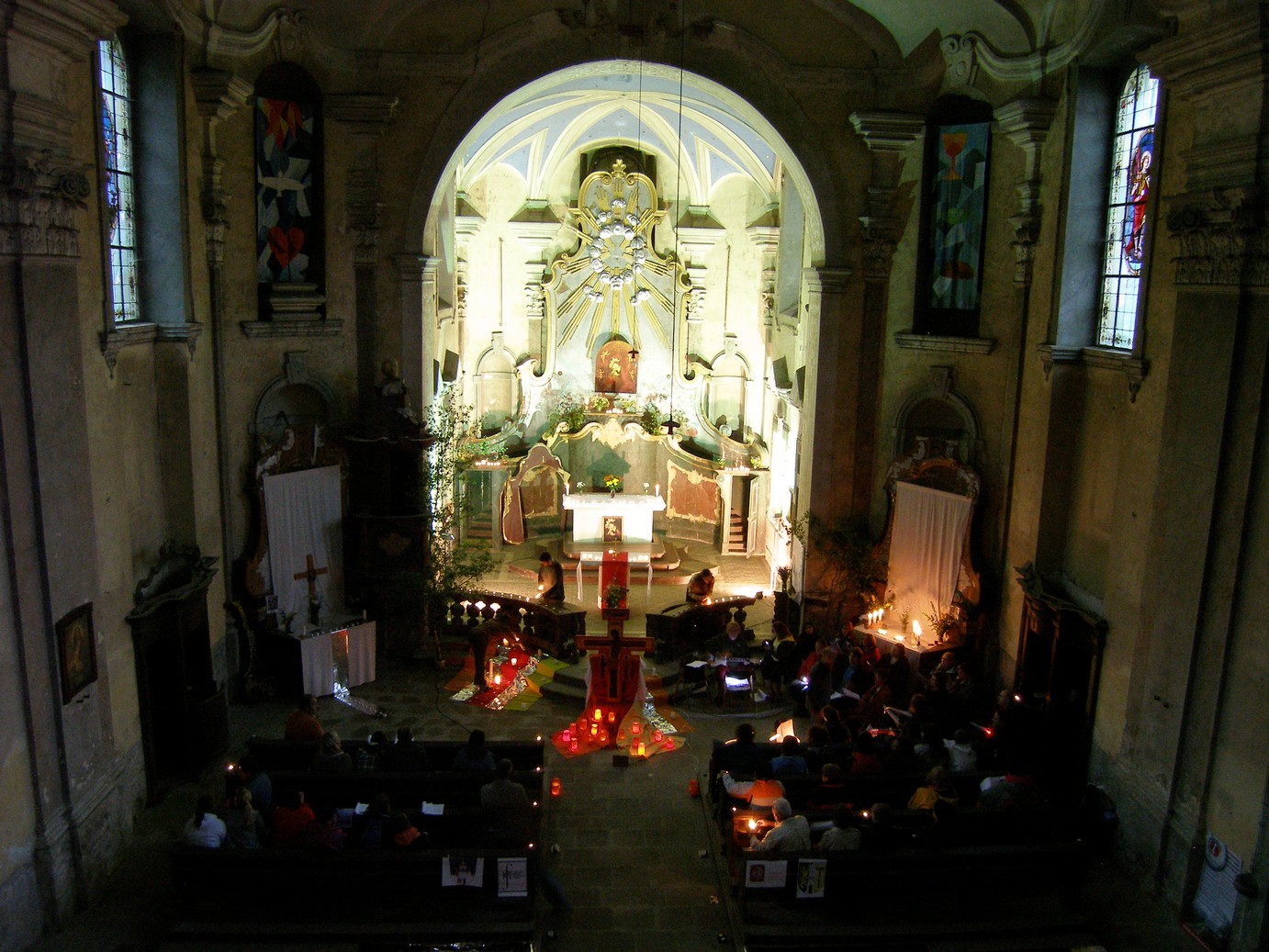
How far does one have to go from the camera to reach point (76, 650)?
33.4 feet

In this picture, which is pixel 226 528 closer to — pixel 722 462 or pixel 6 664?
pixel 6 664

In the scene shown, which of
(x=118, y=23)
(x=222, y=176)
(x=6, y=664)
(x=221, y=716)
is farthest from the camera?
(x=222, y=176)

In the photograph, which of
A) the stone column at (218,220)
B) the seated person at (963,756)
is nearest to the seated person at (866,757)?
the seated person at (963,756)

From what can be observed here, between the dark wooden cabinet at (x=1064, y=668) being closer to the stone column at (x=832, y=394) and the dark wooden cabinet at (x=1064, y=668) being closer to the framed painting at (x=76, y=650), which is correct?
the stone column at (x=832, y=394)

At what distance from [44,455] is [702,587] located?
11890 millimetres

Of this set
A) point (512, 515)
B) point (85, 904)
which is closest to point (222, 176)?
point (85, 904)

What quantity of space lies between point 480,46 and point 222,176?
176 inches

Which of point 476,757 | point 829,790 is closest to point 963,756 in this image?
point 829,790

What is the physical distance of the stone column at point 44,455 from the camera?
907cm

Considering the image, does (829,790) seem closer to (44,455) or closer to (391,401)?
(44,455)

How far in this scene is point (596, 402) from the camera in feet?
78.9

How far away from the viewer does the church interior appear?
31.8 feet

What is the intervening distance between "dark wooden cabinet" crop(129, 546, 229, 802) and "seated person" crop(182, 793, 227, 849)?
2.79 metres

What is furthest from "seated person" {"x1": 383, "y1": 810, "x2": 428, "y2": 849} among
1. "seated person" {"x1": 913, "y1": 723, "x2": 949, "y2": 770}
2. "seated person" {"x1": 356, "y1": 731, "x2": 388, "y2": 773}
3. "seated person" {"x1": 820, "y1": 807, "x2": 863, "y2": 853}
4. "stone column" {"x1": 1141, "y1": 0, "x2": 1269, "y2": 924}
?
"stone column" {"x1": 1141, "y1": 0, "x2": 1269, "y2": 924}
